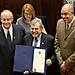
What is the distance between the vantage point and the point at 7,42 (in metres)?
3.49

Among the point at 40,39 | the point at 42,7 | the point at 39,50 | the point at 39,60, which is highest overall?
the point at 42,7

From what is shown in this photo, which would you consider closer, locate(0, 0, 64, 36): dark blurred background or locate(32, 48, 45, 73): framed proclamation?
locate(32, 48, 45, 73): framed proclamation

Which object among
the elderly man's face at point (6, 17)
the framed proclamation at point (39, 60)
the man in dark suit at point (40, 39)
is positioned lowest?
the framed proclamation at point (39, 60)

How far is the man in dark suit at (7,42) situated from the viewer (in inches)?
136

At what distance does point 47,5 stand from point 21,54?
2968mm

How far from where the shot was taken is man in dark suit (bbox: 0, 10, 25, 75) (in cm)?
345

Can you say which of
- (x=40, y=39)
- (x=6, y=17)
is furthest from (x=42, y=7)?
(x=6, y=17)

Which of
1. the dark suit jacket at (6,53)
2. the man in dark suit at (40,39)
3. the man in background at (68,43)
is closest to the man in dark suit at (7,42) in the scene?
the dark suit jacket at (6,53)

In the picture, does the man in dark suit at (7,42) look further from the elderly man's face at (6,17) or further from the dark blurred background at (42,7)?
the dark blurred background at (42,7)

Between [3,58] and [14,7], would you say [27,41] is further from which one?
[14,7]

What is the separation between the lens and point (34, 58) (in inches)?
137

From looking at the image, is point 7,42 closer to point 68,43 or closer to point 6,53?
point 6,53

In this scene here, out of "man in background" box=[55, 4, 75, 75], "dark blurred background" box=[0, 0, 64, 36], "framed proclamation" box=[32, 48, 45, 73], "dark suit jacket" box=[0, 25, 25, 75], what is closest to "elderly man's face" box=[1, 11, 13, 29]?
"dark suit jacket" box=[0, 25, 25, 75]

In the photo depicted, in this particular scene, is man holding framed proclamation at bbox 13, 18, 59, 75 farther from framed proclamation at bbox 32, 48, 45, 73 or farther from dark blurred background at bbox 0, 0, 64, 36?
dark blurred background at bbox 0, 0, 64, 36
